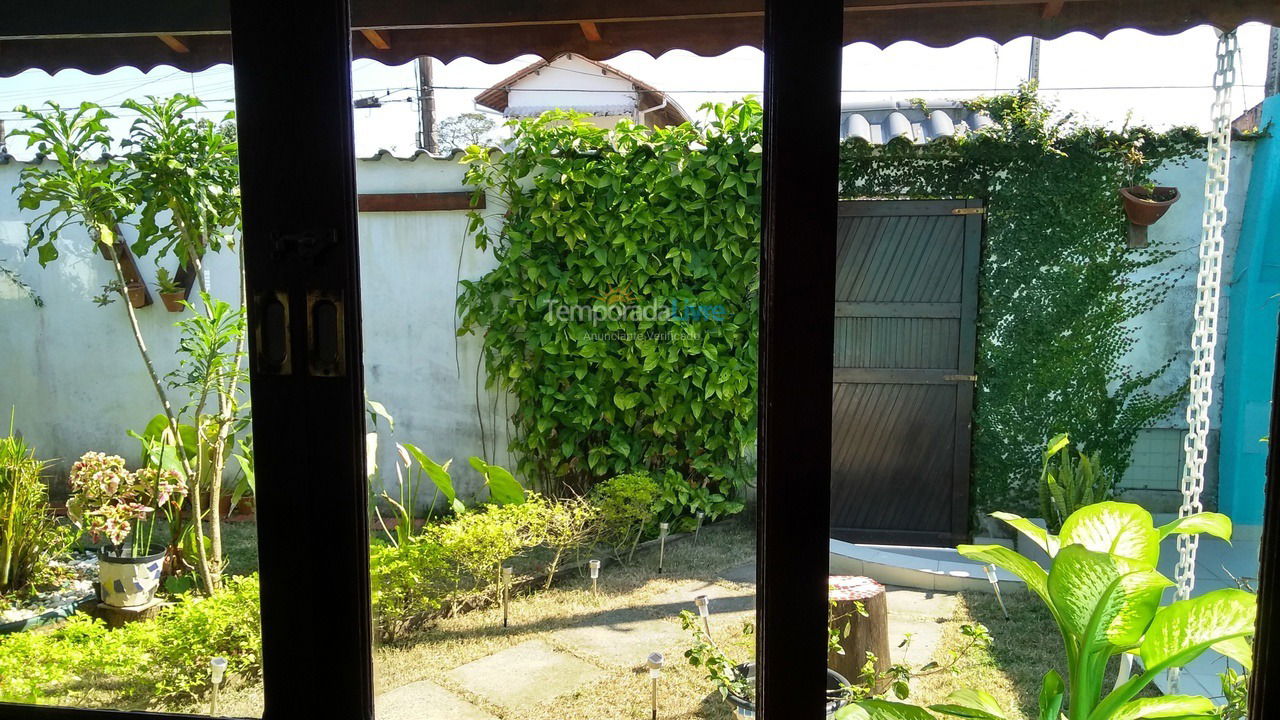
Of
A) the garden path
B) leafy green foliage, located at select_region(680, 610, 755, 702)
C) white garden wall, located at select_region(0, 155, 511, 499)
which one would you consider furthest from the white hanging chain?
white garden wall, located at select_region(0, 155, 511, 499)

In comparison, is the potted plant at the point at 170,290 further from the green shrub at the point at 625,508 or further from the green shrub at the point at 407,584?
the green shrub at the point at 625,508

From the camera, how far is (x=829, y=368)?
95 centimetres

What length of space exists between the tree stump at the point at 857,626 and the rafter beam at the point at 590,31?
5.09ft

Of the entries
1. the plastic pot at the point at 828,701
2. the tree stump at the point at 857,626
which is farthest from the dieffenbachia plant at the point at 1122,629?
the tree stump at the point at 857,626

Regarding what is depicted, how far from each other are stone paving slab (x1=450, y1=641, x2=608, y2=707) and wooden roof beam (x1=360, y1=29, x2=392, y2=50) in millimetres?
1863

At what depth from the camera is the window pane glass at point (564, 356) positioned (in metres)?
2.90

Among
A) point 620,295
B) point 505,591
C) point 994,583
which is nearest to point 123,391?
point 505,591

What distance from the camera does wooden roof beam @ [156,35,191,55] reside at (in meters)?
1.66

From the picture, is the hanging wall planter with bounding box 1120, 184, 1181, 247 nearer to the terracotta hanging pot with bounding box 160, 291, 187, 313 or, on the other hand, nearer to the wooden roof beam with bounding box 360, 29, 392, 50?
the wooden roof beam with bounding box 360, 29, 392, 50

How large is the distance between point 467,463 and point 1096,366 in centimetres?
287

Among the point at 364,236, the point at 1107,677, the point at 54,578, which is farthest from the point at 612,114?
the point at 1107,677

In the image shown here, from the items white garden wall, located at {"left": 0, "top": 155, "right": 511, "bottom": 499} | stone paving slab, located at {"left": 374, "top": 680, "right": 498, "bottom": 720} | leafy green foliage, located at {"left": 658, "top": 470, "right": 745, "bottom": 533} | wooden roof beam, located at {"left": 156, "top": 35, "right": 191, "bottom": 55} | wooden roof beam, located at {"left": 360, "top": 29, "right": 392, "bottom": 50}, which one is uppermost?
wooden roof beam, located at {"left": 360, "top": 29, "right": 392, "bottom": 50}

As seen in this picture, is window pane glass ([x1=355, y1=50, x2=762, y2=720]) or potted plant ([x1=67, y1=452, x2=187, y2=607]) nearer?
potted plant ([x1=67, y1=452, x2=187, y2=607])

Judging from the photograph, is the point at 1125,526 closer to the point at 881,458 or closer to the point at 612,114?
the point at 881,458
